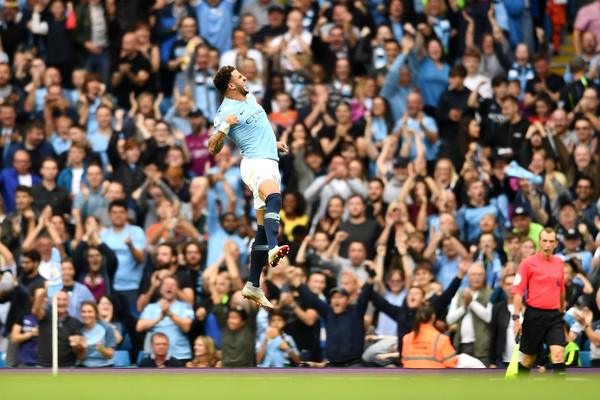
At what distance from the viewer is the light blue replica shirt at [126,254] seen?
18.8 metres

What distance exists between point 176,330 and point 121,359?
0.87m

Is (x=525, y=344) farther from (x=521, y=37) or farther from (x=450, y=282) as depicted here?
(x=521, y=37)

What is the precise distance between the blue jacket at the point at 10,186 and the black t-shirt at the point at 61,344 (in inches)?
144

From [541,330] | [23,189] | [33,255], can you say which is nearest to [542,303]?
[541,330]

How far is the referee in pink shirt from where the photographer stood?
1527 cm

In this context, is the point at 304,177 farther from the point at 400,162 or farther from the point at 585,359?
the point at 585,359

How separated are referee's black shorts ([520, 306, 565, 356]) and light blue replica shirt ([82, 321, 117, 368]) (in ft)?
18.0

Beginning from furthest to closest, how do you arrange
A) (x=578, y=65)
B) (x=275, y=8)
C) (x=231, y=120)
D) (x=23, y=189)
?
(x=275, y=8)
(x=578, y=65)
(x=23, y=189)
(x=231, y=120)

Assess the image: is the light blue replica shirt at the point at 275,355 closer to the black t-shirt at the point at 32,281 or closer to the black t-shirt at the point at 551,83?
the black t-shirt at the point at 32,281

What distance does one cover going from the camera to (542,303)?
15422mm

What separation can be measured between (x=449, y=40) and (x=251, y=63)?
12.3 feet

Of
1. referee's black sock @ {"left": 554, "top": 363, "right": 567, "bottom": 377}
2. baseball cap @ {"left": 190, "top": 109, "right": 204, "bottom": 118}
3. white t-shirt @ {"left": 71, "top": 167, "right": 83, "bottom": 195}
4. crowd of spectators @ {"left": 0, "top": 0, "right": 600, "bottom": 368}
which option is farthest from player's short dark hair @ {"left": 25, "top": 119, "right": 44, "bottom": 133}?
referee's black sock @ {"left": 554, "top": 363, "right": 567, "bottom": 377}

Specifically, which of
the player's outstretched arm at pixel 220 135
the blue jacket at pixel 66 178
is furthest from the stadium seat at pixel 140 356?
the player's outstretched arm at pixel 220 135

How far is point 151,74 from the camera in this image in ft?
72.8
